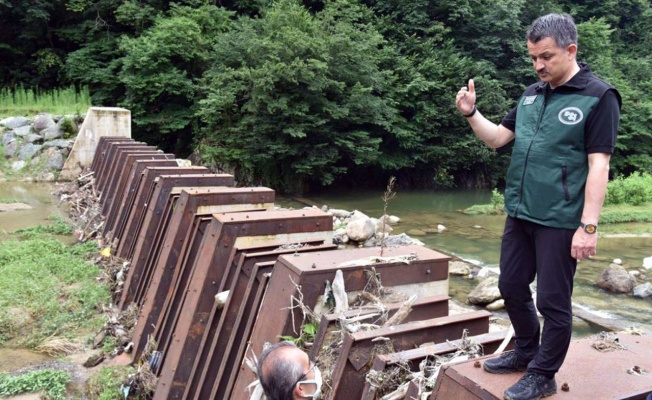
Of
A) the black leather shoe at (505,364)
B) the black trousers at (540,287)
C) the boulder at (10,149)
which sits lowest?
the boulder at (10,149)

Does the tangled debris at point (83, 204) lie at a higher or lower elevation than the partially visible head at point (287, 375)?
lower

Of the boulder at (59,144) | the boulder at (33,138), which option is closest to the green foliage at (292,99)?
the boulder at (59,144)

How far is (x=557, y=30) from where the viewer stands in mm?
2145

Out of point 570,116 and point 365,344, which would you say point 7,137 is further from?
point 570,116

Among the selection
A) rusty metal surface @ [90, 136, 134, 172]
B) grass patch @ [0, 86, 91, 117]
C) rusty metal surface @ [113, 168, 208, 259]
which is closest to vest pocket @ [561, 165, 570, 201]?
rusty metal surface @ [113, 168, 208, 259]

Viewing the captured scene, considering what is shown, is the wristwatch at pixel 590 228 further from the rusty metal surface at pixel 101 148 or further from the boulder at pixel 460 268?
the rusty metal surface at pixel 101 148

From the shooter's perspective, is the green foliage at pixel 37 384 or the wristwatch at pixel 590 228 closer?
the wristwatch at pixel 590 228

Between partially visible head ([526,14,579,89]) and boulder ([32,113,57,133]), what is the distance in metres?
16.6

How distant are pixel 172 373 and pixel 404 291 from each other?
2058 millimetres

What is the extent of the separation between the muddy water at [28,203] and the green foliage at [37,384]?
16.0ft

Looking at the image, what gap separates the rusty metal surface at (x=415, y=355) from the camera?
2381 mm

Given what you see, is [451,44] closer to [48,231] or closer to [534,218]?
[48,231]

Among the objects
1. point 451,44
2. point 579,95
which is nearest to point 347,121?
point 451,44

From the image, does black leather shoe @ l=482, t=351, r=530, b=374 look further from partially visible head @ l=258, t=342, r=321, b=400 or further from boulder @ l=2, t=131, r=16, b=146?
boulder @ l=2, t=131, r=16, b=146
